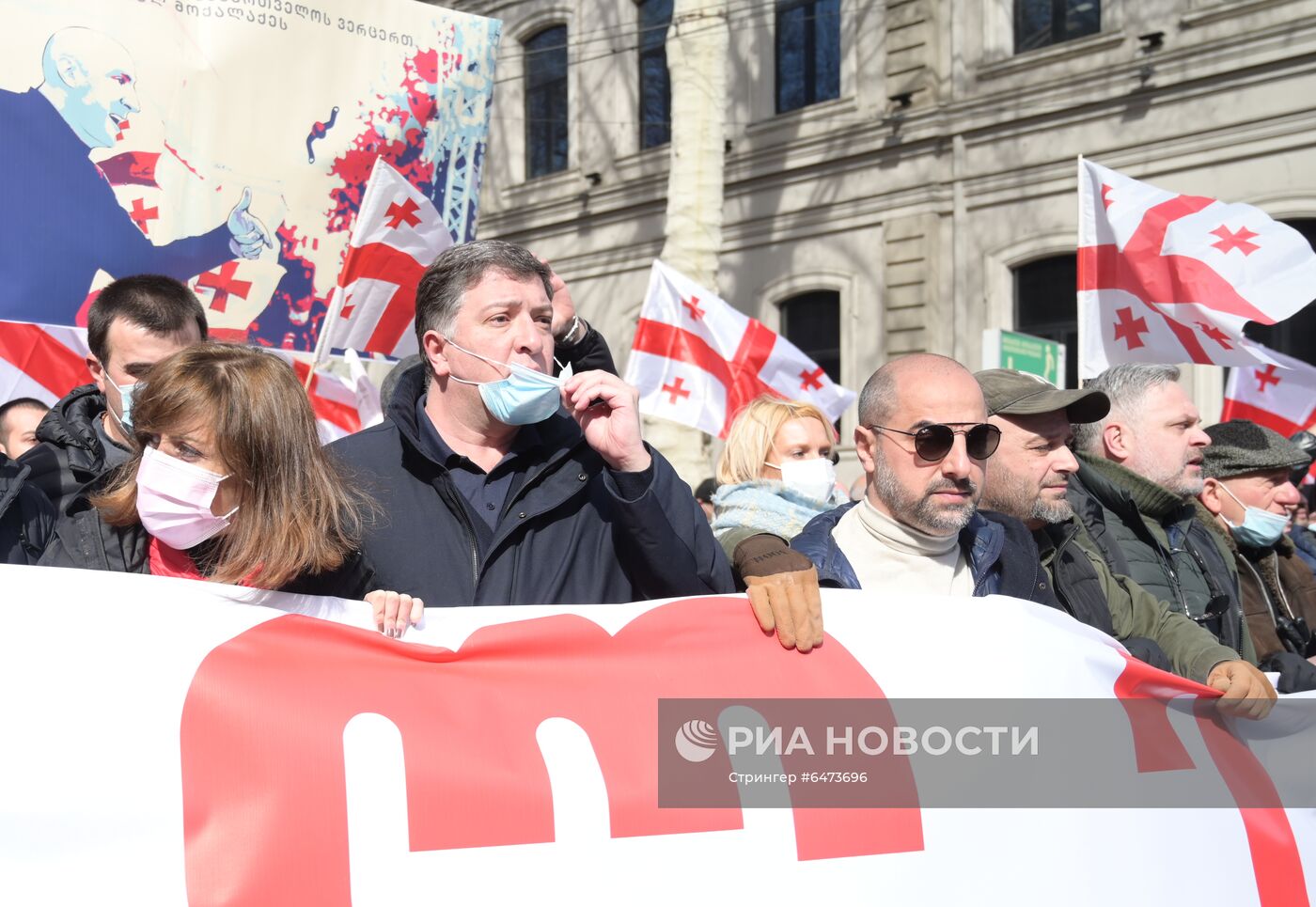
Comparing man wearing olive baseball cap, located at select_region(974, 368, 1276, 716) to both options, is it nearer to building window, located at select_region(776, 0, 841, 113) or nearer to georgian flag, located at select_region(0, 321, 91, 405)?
georgian flag, located at select_region(0, 321, 91, 405)

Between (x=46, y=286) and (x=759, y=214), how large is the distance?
13.5 metres

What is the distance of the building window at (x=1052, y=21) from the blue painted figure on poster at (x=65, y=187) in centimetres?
1181

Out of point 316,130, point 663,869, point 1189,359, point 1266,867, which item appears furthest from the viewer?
point 1189,359

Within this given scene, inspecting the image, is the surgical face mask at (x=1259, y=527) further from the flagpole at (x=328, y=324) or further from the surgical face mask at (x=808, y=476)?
the flagpole at (x=328, y=324)

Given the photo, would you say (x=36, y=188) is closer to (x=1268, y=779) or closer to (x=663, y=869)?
(x=663, y=869)

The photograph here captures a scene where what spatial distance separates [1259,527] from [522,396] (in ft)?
10.8

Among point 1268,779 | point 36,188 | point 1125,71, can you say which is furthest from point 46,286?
point 1125,71

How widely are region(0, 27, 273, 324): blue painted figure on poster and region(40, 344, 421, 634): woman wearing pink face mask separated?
2.21m

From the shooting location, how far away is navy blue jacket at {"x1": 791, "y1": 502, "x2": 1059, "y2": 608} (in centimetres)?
311

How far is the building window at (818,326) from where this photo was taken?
55.8ft

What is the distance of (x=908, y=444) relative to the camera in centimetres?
309

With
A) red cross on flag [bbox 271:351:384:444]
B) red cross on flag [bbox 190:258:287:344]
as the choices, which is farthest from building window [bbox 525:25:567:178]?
red cross on flag [bbox 190:258:287:344]

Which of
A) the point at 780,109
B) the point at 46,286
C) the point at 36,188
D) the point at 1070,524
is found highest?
the point at 780,109

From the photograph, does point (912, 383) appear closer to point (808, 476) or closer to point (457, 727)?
point (808, 476)
